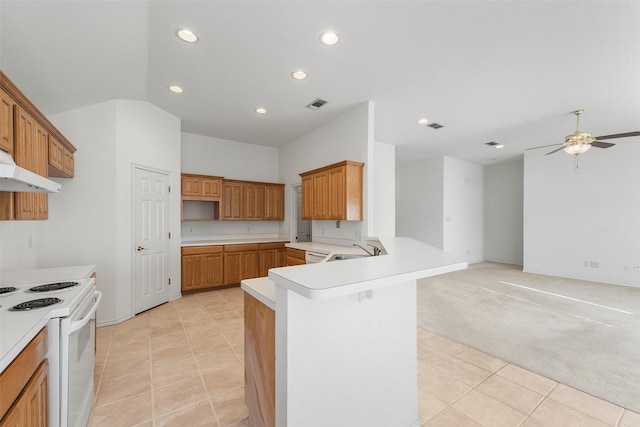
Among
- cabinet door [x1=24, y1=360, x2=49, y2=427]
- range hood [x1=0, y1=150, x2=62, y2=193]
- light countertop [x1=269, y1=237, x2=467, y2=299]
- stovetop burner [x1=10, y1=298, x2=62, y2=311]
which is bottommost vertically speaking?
cabinet door [x1=24, y1=360, x2=49, y2=427]

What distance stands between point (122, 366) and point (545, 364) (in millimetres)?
3939

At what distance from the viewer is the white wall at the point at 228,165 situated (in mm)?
5309

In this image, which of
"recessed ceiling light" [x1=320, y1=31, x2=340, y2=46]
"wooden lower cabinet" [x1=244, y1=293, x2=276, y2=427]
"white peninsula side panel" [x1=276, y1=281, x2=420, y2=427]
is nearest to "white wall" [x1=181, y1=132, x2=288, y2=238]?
"recessed ceiling light" [x1=320, y1=31, x2=340, y2=46]

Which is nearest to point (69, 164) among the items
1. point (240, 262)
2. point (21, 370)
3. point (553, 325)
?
point (240, 262)

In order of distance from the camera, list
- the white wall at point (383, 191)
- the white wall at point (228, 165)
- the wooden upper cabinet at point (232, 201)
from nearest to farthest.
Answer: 1. the white wall at point (228, 165)
2. the wooden upper cabinet at point (232, 201)
3. the white wall at point (383, 191)

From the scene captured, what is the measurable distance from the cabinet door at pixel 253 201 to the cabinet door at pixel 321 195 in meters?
1.71

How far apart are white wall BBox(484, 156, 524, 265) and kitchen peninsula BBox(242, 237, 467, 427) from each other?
309 inches

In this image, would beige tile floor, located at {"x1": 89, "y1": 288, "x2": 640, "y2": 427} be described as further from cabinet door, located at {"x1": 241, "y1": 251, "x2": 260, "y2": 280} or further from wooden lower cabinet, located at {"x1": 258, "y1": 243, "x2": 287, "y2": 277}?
wooden lower cabinet, located at {"x1": 258, "y1": 243, "x2": 287, "y2": 277}

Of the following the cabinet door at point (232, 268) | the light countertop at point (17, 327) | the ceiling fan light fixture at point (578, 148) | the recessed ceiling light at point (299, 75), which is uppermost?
the recessed ceiling light at point (299, 75)

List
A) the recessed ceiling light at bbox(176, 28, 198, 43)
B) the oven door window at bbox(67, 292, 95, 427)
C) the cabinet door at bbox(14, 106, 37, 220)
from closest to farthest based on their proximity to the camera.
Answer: the oven door window at bbox(67, 292, 95, 427)
the cabinet door at bbox(14, 106, 37, 220)
the recessed ceiling light at bbox(176, 28, 198, 43)

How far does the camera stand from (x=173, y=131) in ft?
14.2

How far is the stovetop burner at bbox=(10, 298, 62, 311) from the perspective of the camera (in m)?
1.33

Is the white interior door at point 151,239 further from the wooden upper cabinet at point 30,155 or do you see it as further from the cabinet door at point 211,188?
the wooden upper cabinet at point 30,155

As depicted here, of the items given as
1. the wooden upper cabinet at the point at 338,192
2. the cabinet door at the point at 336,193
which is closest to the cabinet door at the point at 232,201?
the wooden upper cabinet at the point at 338,192
